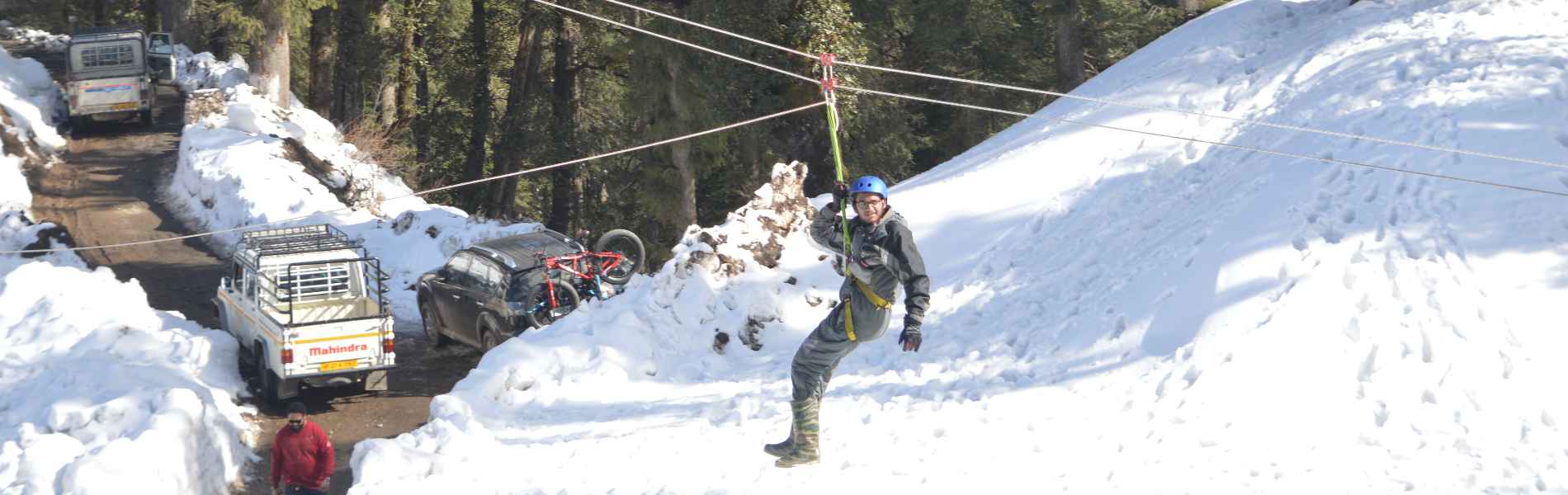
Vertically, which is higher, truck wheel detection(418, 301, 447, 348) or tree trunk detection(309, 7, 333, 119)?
tree trunk detection(309, 7, 333, 119)

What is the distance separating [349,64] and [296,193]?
1195 cm

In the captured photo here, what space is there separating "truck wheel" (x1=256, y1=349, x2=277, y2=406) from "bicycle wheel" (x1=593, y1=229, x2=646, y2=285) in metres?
3.92

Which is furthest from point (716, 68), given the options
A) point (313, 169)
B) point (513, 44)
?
point (513, 44)

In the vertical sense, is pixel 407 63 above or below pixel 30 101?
above

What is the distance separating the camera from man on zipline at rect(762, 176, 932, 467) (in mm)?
8203

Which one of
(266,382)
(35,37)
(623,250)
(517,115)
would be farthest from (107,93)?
(35,37)

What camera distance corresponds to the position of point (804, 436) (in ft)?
28.9

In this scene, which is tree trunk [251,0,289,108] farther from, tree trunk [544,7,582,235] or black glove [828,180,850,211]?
black glove [828,180,850,211]

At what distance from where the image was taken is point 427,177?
38.4 m

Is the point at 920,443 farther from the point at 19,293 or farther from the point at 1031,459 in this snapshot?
the point at 19,293

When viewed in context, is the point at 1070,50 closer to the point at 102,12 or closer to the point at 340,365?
the point at 340,365

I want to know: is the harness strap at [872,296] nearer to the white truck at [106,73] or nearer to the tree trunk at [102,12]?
the white truck at [106,73]

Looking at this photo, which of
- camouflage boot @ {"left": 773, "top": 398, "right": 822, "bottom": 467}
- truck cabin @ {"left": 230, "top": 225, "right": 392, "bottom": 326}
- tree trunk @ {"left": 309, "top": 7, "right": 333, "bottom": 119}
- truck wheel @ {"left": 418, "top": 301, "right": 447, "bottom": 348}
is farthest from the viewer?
tree trunk @ {"left": 309, "top": 7, "right": 333, "bottom": 119}

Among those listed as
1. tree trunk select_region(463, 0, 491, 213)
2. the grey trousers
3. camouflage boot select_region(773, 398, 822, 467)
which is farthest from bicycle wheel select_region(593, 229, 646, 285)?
tree trunk select_region(463, 0, 491, 213)
